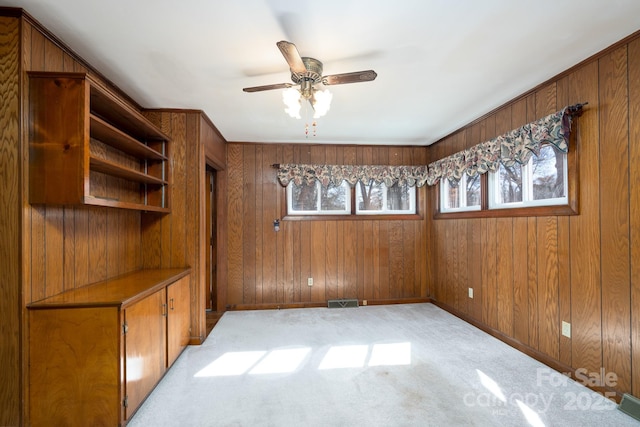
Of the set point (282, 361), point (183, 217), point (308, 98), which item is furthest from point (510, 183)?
point (183, 217)

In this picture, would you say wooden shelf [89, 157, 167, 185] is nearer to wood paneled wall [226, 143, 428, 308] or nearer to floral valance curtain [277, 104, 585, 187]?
wood paneled wall [226, 143, 428, 308]

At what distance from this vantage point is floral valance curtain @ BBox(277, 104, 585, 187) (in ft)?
7.38

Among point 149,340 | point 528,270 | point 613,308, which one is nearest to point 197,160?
point 149,340

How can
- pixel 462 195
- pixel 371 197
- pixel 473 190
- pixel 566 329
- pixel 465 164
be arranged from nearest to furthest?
pixel 566 329
pixel 465 164
pixel 473 190
pixel 462 195
pixel 371 197

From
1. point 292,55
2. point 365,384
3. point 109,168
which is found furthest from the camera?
point 365,384

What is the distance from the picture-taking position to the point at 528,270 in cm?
263

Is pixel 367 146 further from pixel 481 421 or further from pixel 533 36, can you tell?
pixel 481 421

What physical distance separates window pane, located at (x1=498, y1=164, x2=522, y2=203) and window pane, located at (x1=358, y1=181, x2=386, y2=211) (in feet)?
5.56

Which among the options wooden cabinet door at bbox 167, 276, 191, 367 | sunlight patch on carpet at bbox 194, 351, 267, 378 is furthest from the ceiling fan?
sunlight patch on carpet at bbox 194, 351, 267, 378

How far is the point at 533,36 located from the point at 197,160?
9.80 feet

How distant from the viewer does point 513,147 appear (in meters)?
2.65

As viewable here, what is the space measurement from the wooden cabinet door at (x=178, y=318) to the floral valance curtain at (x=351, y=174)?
2.01m

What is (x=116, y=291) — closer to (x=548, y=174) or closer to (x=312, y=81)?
(x=312, y=81)

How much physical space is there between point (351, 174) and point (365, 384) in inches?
110
